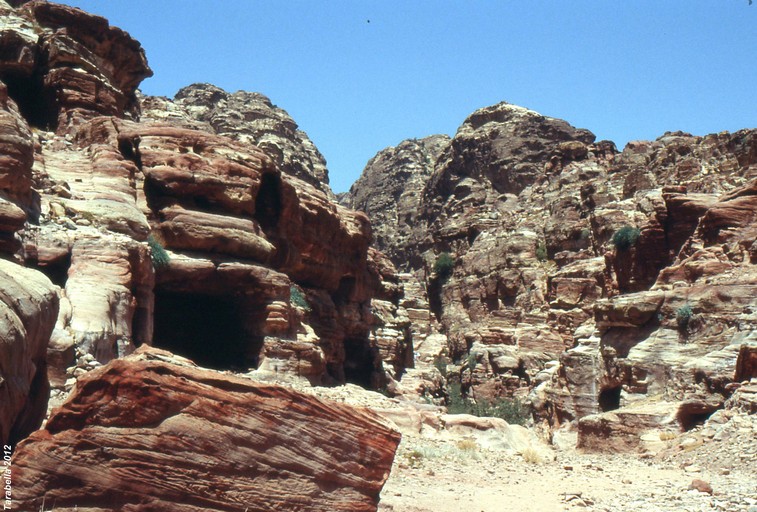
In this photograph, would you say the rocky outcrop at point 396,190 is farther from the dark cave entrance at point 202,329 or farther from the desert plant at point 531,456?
the desert plant at point 531,456

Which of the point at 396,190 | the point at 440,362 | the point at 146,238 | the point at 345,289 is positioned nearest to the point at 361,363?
the point at 345,289

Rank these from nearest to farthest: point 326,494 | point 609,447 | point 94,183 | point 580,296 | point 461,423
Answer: point 326,494, point 461,423, point 609,447, point 94,183, point 580,296

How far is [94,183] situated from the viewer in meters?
20.5

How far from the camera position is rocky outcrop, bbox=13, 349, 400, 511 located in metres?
5.93

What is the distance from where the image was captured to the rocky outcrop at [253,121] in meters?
68.5

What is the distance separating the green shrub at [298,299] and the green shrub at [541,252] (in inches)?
1282

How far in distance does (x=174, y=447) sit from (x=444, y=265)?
212 ft

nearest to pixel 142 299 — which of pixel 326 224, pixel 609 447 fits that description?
pixel 609 447

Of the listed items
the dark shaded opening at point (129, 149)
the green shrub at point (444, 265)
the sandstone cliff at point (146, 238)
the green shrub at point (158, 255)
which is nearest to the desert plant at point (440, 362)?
the green shrub at point (444, 265)

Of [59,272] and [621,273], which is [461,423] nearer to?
[59,272]

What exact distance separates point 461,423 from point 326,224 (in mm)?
15332

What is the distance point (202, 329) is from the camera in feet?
84.6

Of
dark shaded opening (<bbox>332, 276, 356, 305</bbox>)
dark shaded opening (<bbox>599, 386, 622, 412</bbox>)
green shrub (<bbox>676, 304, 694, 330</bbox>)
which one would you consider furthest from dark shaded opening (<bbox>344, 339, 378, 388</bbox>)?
green shrub (<bbox>676, 304, 694, 330</bbox>)

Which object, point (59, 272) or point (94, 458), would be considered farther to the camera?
point (59, 272)
